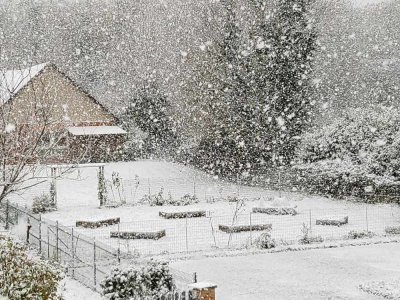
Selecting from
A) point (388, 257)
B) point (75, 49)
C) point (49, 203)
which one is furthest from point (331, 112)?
point (388, 257)

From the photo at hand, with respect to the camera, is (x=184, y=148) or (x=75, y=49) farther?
(x=75, y=49)

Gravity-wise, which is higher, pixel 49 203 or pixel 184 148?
pixel 184 148

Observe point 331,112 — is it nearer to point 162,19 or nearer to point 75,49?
point 162,19

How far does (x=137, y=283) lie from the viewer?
1210 cm

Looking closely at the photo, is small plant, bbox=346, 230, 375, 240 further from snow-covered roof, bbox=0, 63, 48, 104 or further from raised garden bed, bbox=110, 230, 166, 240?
snow-covered roof, bbox=0, 63, 48, 104

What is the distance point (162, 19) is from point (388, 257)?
2118 inches

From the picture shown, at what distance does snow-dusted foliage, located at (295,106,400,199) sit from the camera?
106 ft

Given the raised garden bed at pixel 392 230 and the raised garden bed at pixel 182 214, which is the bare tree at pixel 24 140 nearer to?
the raised garden bed at pixel 182 214

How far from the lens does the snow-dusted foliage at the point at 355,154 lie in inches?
1273

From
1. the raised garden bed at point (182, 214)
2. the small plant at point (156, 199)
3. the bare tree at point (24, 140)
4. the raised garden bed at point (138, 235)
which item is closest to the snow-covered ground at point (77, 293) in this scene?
the bare tree at point (24, 140)

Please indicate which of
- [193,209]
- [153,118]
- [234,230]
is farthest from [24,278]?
[153,118]

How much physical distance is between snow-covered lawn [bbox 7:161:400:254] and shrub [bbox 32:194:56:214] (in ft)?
3.03

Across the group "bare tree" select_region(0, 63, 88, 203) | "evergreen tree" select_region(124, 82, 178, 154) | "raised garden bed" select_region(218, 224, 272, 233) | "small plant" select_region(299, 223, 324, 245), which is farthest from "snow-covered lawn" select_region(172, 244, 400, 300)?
"evergreen tree" select_region(124, 82, 178, 154)

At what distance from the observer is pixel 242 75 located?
43812 mm
